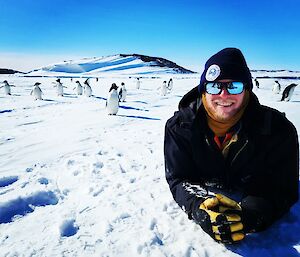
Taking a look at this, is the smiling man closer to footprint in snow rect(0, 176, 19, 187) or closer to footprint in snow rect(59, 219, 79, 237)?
footprint in snow rect(59, 219, 79, 237)

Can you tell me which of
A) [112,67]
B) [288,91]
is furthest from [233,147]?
[112,67]

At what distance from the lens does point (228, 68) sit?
1.95 m

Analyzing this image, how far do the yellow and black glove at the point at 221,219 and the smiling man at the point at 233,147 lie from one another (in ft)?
0.05

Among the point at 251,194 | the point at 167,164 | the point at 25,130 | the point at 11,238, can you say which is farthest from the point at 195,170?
the point at 25,130

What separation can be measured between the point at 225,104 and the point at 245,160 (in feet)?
1.34

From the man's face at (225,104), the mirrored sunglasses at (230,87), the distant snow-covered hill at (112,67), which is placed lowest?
the distant snow-covered hill at (112,67)

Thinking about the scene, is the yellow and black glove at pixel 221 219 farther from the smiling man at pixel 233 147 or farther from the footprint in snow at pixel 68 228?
the footprint in snow at pixel 68 228

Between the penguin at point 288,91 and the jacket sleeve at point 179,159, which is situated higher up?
the jacket sleeve at point 179,159

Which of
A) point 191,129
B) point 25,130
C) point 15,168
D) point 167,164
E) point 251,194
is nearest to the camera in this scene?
point 251,194

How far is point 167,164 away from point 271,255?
0.89m

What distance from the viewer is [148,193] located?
256 cm

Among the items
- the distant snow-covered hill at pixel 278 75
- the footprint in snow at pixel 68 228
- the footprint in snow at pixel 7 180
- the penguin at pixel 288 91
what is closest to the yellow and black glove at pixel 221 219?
the footprint in snow at pixel 68 228

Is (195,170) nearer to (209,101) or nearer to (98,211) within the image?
(209,101)

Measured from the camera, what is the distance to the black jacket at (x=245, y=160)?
6.15 ft
